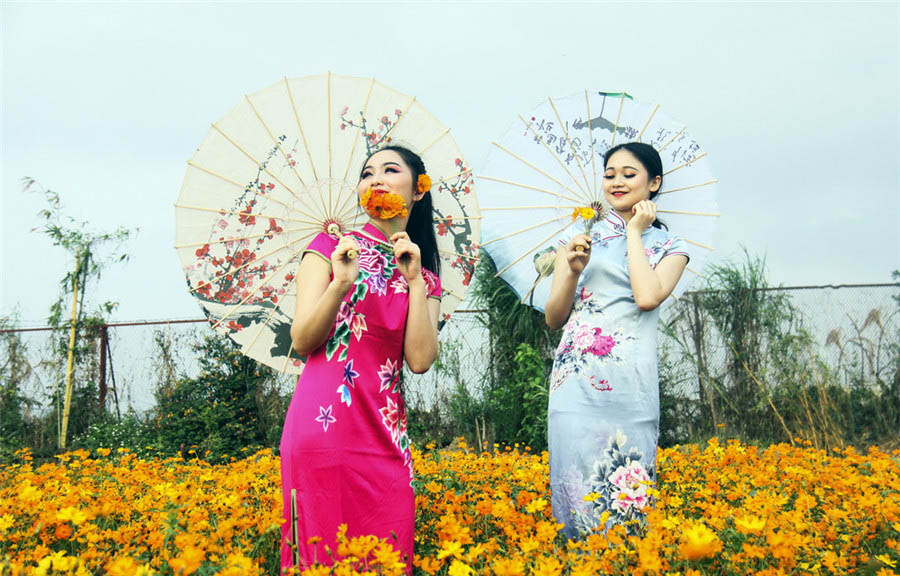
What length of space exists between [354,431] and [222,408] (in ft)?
16.8

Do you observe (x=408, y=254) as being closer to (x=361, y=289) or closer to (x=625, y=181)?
(x=361, y=289)

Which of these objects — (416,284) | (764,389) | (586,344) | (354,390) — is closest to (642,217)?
(586,344)

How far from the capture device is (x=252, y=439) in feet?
21.8

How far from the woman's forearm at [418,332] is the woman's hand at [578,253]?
0.54 metres

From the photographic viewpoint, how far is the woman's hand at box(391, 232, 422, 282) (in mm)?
2033

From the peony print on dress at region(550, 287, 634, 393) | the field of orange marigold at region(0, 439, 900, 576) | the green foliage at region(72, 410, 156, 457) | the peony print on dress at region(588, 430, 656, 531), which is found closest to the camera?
the field of orange marigold at region(0, 439, 900, 576)

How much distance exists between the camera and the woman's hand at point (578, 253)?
228cm

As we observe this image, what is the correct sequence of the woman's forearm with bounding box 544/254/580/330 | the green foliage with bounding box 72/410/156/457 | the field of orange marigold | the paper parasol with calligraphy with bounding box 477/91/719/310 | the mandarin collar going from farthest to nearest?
the green foliage with bounding box 72/410/156/457 < the paper parasol with calligraphy with bounding box 477/91/719/310 < the mandarin collar < the woman's forearm with bounding box 544/254/580/330 < the field of orange marigold

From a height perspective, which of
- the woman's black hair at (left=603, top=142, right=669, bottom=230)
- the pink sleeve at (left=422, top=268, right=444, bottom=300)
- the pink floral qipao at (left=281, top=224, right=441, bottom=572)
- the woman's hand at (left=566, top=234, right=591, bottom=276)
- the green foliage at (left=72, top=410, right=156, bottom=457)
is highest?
the woman's black hair at (left=603, top=142, right=669, bottom=230)

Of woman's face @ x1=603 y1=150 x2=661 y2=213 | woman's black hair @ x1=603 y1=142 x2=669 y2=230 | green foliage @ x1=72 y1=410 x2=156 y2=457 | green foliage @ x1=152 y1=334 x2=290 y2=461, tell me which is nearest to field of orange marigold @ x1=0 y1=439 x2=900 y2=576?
→ woman's face @ x1=603 y1=150 x2=661 y2=213

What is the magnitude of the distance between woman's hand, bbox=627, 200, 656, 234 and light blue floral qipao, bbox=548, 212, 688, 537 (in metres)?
0.12

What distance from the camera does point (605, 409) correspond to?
2168mm

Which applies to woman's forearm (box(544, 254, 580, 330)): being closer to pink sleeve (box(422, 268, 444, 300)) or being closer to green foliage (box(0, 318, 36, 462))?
pink sleeve (box(422, 268, 444, 300))

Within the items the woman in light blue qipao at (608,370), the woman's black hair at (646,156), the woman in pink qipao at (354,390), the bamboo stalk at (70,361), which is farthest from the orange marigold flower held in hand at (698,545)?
the bamboo stalk at (70,361)
